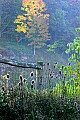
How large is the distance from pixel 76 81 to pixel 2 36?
17614 millimetres

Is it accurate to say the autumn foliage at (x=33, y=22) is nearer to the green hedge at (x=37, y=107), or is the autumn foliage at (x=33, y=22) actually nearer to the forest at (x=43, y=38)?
the forest at (x=43, y=38)

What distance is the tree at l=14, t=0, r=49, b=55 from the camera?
2111cm

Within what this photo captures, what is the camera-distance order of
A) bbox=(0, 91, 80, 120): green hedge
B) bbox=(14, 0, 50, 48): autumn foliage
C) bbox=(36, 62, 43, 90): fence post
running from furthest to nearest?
bbox=(14, 0, 50, 48): autumn foliage
bbox=(36, 62, 43, 90): fence post
bbox=(0, 91, 80, 120): green hedge

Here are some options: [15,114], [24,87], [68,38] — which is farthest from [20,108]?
[68,38]

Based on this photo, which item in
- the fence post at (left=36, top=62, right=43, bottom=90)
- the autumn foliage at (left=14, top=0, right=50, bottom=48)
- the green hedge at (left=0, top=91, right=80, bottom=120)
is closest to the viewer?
the green hedge at (left=0, top=91, right=80, bottom=120)

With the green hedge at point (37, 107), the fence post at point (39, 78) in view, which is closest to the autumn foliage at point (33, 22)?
the fence post at point (39, 78)

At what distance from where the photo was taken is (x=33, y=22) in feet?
70.4

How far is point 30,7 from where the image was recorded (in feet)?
70.3

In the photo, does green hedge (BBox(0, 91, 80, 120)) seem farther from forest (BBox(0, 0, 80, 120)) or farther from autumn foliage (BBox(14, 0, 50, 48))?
autumn foliage (BBox(14, 0, 50, 48))

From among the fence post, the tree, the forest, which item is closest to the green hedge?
the forest

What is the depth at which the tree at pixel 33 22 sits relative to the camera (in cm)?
2111

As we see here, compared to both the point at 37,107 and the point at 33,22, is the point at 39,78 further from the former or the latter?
the point at 33,22

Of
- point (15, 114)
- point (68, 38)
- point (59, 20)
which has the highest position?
point (15, 114)

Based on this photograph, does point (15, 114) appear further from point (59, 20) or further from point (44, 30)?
point (59, 20)
